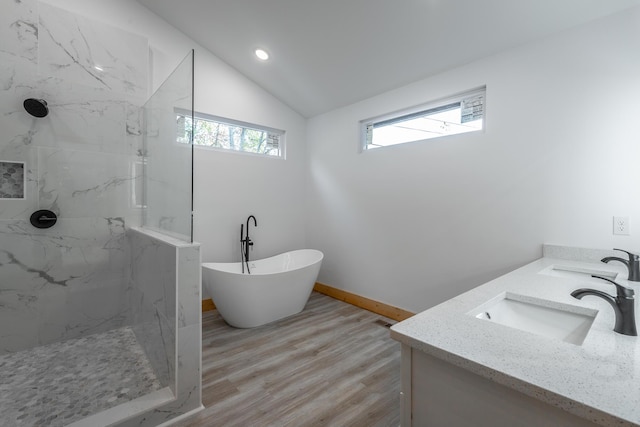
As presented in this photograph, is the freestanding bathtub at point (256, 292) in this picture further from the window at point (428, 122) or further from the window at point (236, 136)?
the window at point (428, 122)

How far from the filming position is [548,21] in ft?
6.48

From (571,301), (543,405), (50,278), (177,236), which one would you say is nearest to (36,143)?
(50,278)

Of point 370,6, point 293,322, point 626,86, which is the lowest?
point 293,322

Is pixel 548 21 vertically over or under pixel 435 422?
over

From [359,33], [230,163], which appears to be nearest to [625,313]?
[359,33]

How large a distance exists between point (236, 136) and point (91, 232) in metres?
1.82

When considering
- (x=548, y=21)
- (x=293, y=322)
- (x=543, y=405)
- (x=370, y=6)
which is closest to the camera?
(x=543, y=405)

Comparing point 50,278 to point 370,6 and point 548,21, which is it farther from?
point 548,21

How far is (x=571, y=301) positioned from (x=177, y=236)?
Result: 2.17 m

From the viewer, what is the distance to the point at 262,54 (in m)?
3.05

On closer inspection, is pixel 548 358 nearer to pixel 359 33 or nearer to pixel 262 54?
pixel 359 33

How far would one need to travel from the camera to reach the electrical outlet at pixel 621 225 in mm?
1810

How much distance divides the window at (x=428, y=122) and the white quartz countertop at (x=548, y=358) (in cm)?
192

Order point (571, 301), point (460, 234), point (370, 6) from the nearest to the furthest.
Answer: point (571, 301), point (370, 6), point (460, 234)
